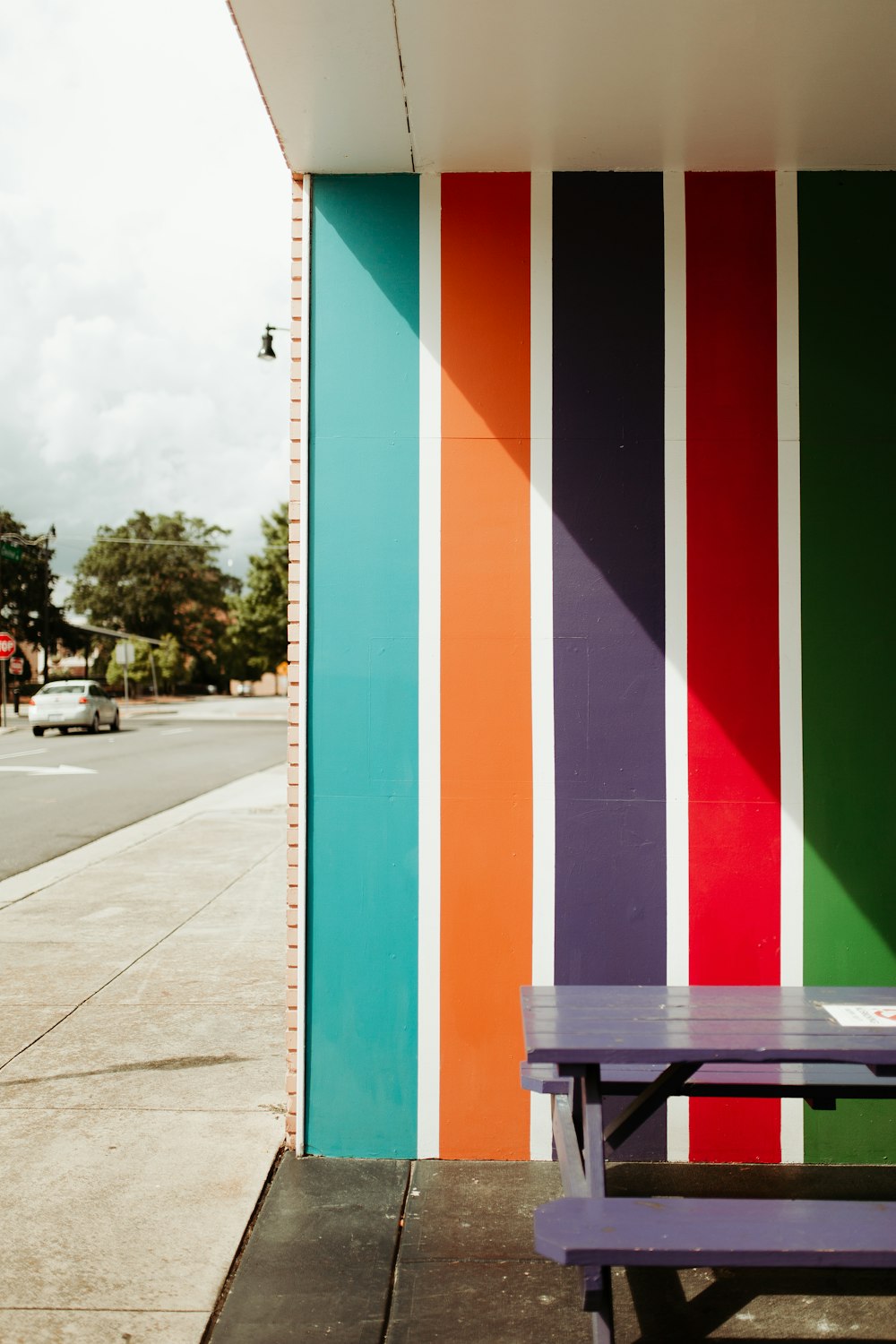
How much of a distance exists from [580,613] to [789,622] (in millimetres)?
763

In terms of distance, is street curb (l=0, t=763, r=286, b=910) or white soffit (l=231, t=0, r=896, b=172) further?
street curb (l=0, t=763, r=286, b=910)

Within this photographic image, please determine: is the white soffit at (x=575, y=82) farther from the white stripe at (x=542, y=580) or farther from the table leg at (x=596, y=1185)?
the table leg at (x=596, y=1185)

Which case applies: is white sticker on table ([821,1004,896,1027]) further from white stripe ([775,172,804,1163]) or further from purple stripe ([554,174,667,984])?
purple stripe ([554,174,667,984])

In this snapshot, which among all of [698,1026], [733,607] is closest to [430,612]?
[733,607]

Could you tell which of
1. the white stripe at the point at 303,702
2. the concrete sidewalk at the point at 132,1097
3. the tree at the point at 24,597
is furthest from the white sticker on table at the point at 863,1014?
the tree at the point at 24,597

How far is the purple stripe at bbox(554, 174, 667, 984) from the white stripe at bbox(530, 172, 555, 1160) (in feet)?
0.09

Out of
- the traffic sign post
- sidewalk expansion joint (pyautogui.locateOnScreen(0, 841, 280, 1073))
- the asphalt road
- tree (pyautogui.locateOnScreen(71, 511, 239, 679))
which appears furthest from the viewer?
tree (pyautogui.locateOnScreen(71, 511, 239, 679))

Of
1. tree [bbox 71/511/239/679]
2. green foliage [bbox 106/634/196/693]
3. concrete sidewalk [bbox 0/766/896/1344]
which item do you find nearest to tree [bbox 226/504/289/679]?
green foliage [bbox 106/634/196/693]

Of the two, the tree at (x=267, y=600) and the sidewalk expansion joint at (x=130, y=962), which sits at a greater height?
the tree at (x=267, y=600)

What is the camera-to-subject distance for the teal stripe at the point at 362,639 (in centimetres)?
394

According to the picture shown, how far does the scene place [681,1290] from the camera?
10.0 feet

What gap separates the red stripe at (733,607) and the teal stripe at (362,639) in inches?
40.7

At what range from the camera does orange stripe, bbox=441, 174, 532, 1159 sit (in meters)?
3.93

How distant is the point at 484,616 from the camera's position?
395cm
